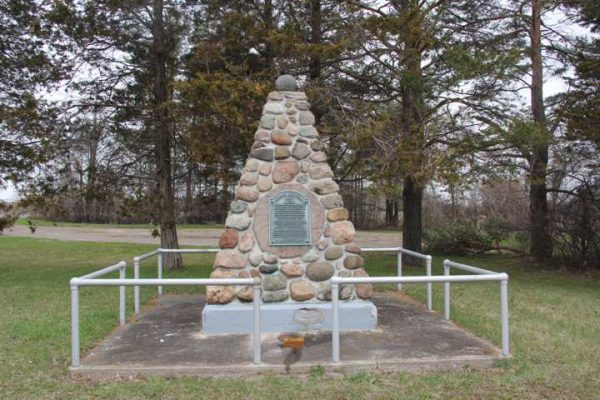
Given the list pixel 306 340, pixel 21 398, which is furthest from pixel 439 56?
pixel 21 398

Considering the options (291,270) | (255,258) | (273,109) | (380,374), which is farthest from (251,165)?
(380,374)

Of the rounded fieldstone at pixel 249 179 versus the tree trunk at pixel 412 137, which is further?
the tree trunk at pixel 412 137

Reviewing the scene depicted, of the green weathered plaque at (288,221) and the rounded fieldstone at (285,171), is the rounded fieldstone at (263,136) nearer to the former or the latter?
the rounded fieldstone at (285,171)

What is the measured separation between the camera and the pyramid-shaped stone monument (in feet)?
22.5

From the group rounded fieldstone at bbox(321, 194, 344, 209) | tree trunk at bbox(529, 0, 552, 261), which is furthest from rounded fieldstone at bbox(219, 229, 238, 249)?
tree trunk at bbox(529, 0, 552, 261)

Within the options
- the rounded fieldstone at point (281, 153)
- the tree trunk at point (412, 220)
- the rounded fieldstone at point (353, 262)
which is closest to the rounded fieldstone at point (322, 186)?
the rounded fieldstone at point (281, 153)

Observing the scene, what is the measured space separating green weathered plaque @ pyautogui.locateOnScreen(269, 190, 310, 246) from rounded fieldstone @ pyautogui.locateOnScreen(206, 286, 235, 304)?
76 centimetres

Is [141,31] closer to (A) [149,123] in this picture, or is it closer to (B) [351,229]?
(A) [149,123]

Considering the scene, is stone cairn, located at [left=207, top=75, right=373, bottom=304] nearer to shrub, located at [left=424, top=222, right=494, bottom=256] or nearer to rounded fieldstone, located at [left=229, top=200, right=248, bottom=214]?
rounded fieldstone, located at [left=229, top=200, right=248, bottom=214]

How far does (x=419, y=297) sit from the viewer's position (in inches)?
391

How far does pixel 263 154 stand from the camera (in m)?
7.01

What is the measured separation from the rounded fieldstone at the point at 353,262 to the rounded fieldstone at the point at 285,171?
4.04 ft

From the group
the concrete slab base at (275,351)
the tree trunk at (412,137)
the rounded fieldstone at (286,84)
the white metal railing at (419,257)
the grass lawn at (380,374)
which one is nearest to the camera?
the grass lawn at (380,374)

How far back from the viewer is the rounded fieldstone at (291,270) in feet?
22.7
